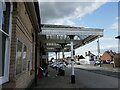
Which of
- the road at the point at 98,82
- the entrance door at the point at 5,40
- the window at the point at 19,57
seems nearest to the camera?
the entrance door at the point at 5,40

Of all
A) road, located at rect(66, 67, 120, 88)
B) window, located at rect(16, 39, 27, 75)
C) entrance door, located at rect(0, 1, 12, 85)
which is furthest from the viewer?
road, located at rect(66, 67, 120, 88)

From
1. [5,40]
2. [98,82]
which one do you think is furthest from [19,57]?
[98,82]

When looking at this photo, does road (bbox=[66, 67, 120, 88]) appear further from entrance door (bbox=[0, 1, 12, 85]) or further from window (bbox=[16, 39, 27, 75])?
entrance door (bbox=[0, 1, 12, 85])

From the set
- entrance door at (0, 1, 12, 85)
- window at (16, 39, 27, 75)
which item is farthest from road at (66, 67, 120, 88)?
entrance door at (0, 1, 12, 85)

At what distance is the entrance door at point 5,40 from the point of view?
3852mm

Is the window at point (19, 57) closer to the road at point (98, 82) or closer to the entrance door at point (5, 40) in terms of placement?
the entrance door at point (5, 40)

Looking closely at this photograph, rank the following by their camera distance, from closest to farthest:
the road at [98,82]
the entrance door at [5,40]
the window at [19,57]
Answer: the entrance door at [5,40], the window at [19,57], the road at [98,82]

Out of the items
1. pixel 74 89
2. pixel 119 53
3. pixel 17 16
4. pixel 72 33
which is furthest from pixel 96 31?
pixel 119 53

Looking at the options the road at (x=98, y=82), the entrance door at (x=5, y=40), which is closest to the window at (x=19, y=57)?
the entrance door at (x=5, y=40)

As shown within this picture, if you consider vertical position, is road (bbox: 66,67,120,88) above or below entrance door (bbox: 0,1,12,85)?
below

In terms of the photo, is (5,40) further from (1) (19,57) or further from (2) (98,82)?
(2) (98,82)

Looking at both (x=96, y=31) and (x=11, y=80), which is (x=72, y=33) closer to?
(x=96, y=31)

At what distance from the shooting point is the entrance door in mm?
3852

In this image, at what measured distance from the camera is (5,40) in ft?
13.5
